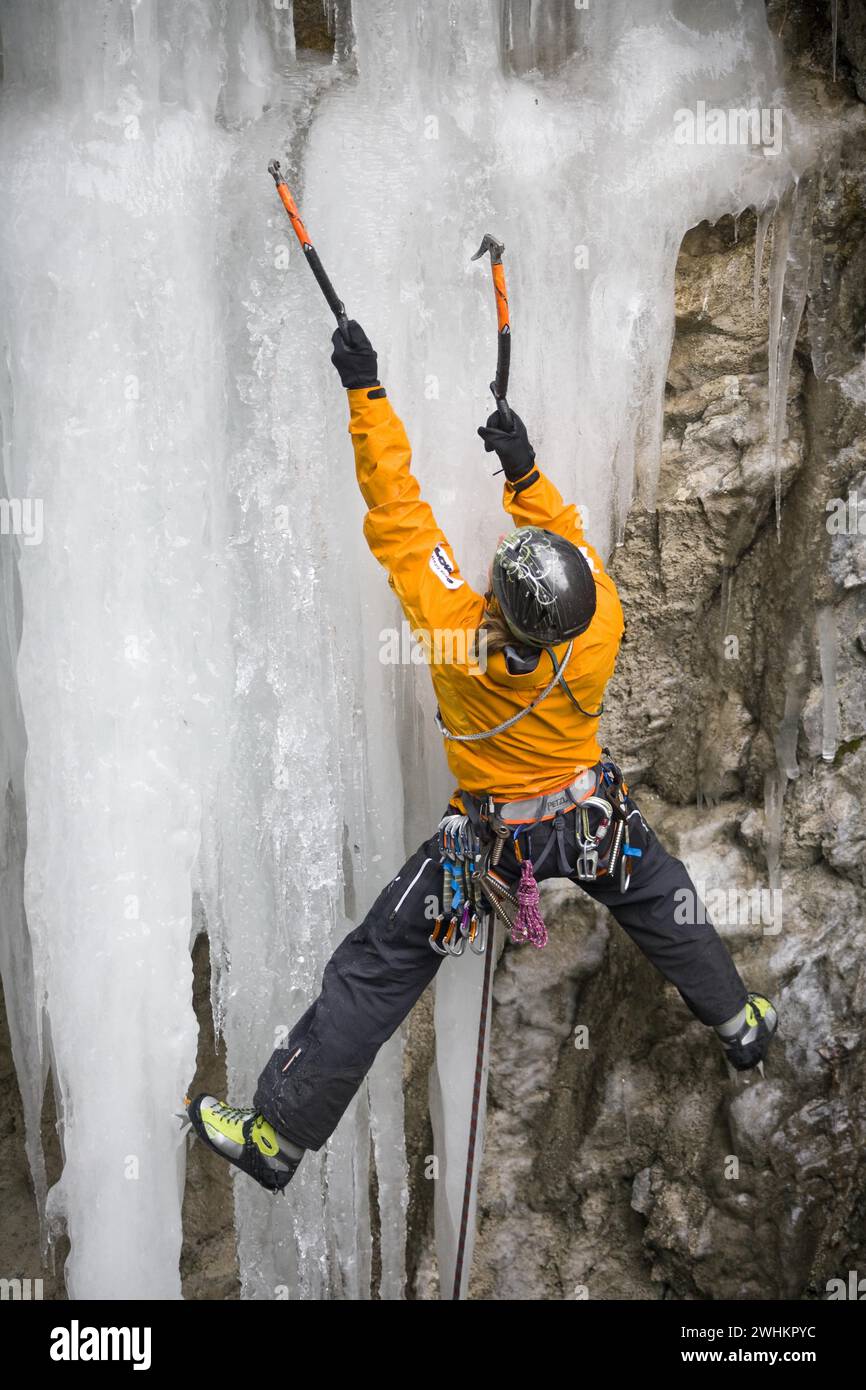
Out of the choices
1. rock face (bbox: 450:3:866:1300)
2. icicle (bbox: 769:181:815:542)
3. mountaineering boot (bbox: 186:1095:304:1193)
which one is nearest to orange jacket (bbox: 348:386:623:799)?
rock face (bbox: 450:3:866:1300)

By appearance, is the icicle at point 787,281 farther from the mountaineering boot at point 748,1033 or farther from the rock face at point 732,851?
the mountaineering boot at point 748,1033

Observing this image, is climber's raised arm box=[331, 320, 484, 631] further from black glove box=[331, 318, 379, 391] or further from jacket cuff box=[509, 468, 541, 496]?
jacket cuff box=[509, 468, 541, 496]

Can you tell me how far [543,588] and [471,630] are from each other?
10.8 inches

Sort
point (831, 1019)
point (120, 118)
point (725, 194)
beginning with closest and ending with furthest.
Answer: point (120, 118)
point (725, 194)
point (831, 1019)

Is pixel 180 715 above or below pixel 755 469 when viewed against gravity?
below

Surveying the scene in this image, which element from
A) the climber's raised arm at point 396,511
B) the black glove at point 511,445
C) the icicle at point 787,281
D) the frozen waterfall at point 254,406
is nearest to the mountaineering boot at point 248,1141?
→ the frozen waterfall at point 254,406

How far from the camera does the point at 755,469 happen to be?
3.90 meters

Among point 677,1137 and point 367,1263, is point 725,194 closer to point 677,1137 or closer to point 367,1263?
point 677,1137

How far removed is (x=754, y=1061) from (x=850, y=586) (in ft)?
4.90

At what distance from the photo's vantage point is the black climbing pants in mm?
3432

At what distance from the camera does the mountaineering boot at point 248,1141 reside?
11.5 ft

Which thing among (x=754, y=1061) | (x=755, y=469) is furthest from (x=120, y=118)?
(x=754, y=1061)

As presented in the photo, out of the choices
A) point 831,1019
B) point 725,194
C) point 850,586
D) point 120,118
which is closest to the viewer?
point 120,118

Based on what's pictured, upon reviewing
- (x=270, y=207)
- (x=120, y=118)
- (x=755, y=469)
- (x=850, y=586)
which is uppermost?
(x=120, y=118)
